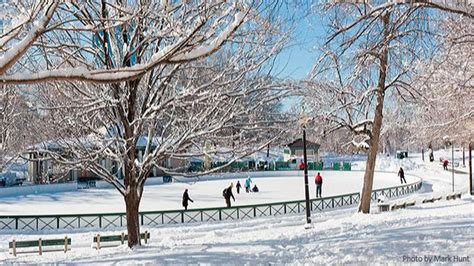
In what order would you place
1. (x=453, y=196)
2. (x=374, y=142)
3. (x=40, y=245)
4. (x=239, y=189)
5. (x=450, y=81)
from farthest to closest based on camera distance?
(x=239, y=189) < (x=453, y=196) < (x=374, y=142) < (x=450, y=81) < (x=40, y=245)

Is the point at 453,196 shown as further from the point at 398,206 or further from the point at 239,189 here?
the point at 239,189

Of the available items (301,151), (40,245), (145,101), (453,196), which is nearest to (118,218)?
(40,245)

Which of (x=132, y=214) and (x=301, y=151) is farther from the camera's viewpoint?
(x=301, y=151)

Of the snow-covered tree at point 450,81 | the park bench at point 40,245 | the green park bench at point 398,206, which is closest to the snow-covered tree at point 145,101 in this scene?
the snow-covered tree at point 450,81

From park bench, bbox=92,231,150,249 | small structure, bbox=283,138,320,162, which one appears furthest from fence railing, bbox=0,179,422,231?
small structure, bbox=283,138,320,162

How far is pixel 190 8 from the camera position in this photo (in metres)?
7.68

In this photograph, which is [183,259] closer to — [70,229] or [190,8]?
[190,8]

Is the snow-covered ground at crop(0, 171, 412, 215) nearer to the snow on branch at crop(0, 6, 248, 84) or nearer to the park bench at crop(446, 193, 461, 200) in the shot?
the park bench at crop(446, 193, 461, 200)

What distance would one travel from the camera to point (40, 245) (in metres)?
13.1

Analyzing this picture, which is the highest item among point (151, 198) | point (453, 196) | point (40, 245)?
point (453, 196)

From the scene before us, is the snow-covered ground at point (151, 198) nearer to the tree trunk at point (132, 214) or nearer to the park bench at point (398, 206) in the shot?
the park bench at point (398, 206)

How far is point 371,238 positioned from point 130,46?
566cm

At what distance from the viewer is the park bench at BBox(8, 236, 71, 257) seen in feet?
42.3

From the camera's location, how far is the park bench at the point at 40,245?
508 inches
